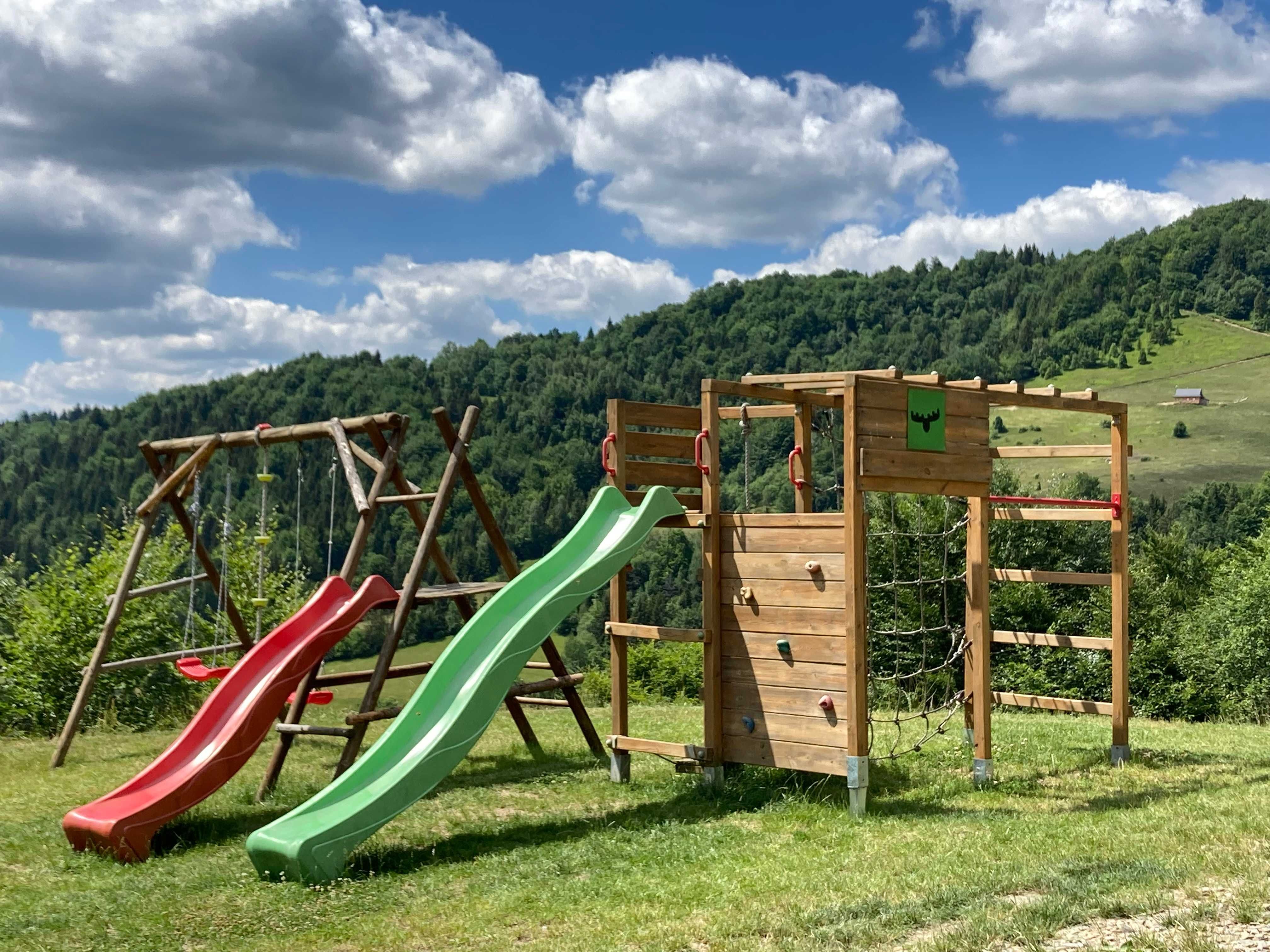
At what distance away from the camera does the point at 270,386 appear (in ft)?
405

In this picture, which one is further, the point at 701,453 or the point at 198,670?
the point at 198,670

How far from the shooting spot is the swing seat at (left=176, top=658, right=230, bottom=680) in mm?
10242

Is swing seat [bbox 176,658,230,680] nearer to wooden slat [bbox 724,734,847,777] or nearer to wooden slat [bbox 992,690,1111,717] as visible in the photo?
wooden slat [bbox 724,734,847,777]

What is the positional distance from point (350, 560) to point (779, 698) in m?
3.69

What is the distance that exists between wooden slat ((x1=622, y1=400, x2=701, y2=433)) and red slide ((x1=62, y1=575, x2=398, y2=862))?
2.38 meters

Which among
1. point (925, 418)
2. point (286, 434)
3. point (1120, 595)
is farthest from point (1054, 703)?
point (286, 434)

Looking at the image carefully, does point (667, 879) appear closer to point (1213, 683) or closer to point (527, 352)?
point (1213, 683)

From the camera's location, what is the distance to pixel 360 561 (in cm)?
1023

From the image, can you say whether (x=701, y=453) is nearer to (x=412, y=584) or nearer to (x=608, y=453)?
(x=608, y=453)

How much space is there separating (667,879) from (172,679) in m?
12.0

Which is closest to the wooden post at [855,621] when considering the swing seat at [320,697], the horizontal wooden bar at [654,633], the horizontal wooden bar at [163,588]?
the horizontal wooden bar at [654,633]

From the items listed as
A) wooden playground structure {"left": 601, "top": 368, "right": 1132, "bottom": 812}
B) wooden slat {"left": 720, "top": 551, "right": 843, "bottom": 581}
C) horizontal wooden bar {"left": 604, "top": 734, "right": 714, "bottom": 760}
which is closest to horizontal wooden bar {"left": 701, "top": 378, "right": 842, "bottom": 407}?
wooden playground structure {"left": 601, "top": 368, "right": 1132, "bottom": 812}

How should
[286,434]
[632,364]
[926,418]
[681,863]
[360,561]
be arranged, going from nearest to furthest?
[681,863], [926,418], [360,561], [286,434], [632,364]

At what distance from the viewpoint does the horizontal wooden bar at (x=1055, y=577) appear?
10.5 meters
